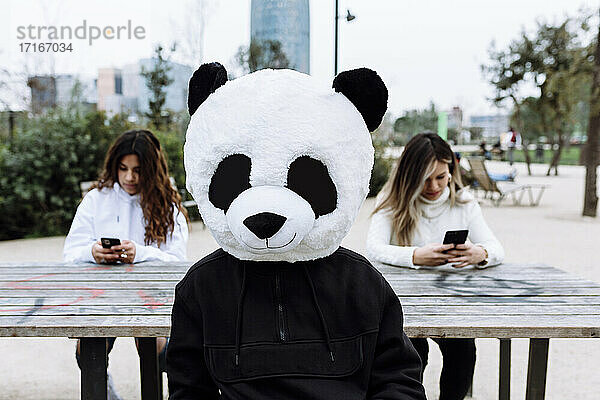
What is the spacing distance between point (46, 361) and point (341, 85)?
328cm

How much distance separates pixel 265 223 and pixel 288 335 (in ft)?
1.08

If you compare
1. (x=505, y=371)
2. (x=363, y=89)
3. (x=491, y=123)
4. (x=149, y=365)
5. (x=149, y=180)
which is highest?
(x=491, y=123)

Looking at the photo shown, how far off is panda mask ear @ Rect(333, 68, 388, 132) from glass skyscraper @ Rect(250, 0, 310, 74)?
3.74m

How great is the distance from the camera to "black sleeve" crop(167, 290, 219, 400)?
Result: 1.49 meters

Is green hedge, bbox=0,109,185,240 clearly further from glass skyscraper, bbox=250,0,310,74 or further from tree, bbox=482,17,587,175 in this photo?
tree, bbox=482,17,587,175

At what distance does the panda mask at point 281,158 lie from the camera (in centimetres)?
131

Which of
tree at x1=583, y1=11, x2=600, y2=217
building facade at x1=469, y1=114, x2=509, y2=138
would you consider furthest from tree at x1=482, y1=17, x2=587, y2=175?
building facade at x1=469, y1=114, x2=509, y2=138

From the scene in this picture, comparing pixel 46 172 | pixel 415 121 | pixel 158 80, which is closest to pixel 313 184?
pixel 46 172

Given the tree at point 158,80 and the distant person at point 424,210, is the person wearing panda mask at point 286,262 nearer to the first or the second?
the distant person at point 424,210

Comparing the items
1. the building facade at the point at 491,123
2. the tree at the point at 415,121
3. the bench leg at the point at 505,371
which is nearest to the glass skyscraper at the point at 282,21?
the bench leg at the point at 505,371

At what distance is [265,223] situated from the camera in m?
1.26

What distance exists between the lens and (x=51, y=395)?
3350 millimetres

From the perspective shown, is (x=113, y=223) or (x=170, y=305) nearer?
(x=170, y=305)

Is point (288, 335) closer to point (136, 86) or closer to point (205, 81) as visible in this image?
point (205, 81)
